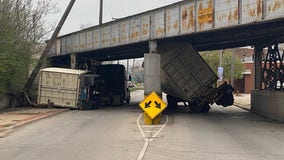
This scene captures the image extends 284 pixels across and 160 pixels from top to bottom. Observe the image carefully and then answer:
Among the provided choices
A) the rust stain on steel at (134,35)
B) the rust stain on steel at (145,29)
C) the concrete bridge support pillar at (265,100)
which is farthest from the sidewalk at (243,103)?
the rust stain on steel at (145,29)

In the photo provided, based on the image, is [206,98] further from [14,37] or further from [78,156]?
[78,156]

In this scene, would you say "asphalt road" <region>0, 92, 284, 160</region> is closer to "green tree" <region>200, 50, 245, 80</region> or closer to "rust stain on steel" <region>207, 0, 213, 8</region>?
"rust stain on steel" <region>207, 0, 213, 8</region>

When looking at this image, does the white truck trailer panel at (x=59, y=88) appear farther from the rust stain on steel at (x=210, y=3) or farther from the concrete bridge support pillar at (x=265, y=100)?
the concrete bridge support pillar at (x=265, y=100)

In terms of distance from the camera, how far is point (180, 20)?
79.1 ft

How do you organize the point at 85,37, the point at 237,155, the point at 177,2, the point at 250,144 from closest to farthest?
the point at 237,155 → the point at 250,144 → the point at 177,2 → the point at 85,37

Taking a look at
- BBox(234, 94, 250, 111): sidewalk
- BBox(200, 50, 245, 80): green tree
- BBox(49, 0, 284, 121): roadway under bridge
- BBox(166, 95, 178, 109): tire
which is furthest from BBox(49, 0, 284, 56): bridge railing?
BBox(200, 50, 245, 80): green tree

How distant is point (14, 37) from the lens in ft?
92.5

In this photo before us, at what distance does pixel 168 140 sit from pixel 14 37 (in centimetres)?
1745

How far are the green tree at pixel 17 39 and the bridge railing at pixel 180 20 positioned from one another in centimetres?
445

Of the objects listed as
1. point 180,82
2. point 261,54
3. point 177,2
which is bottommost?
point 180,82

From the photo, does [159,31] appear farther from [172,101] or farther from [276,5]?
[276,5]

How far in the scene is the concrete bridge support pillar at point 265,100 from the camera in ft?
76.5

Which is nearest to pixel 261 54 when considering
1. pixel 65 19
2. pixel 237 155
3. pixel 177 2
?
pixel 177 2

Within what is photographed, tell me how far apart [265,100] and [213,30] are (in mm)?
7615
